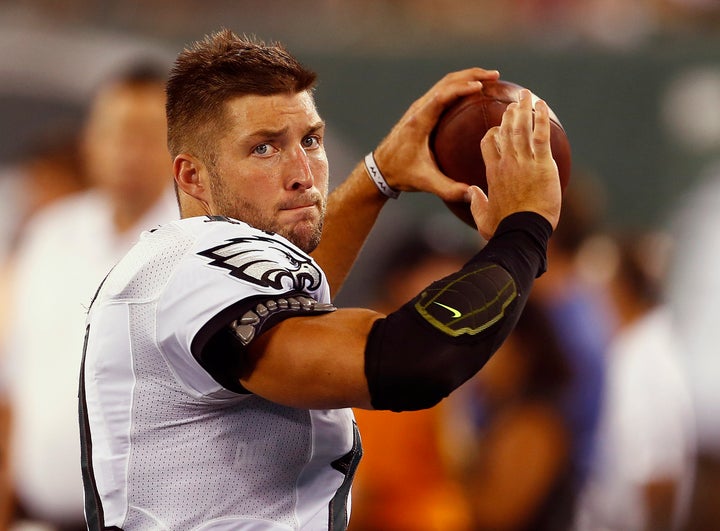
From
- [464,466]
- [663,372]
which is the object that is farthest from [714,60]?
[464,466]

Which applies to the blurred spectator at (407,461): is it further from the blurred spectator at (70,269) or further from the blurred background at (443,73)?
the blurred spectator at (70,269)

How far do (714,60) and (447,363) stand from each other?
548 cm

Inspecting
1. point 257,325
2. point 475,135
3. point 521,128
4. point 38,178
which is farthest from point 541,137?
point 38,178

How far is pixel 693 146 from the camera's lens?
668 cm

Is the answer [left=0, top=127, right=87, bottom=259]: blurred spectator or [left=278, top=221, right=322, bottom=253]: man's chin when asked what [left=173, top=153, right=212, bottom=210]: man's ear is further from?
[left=0, top=127, right=87, bottom=259]: blurred spectator

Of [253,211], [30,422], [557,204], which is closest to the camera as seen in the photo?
[557,204]

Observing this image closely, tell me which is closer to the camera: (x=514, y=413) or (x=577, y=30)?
(x=514, y=413)

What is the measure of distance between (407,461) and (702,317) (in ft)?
6.65

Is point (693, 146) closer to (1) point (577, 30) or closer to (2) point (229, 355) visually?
(1) point (577, 30)

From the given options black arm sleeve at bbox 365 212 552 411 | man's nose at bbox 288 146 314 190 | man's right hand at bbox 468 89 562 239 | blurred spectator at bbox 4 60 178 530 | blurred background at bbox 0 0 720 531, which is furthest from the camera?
blurred background at bbox 0 0 720 531

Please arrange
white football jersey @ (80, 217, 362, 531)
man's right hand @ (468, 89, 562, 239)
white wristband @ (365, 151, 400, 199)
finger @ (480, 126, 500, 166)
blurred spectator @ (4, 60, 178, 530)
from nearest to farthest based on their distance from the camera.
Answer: white football jersey @ (80, 217, 362, 531) → man's right hand @ (468, 89, 562, 239) → finger @ (480, 126, 500, 166) → white wristband @ (365, 151, 400, 199) → blurred spectator @ (4, 60, 178, 530)

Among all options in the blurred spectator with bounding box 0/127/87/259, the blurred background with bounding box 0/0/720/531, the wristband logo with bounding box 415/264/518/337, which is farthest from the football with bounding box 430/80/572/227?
the blurred spectator with bounding box 0/127/87/259

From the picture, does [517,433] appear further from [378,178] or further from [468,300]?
[468,300]

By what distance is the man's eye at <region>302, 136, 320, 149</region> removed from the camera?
8.23 feet
